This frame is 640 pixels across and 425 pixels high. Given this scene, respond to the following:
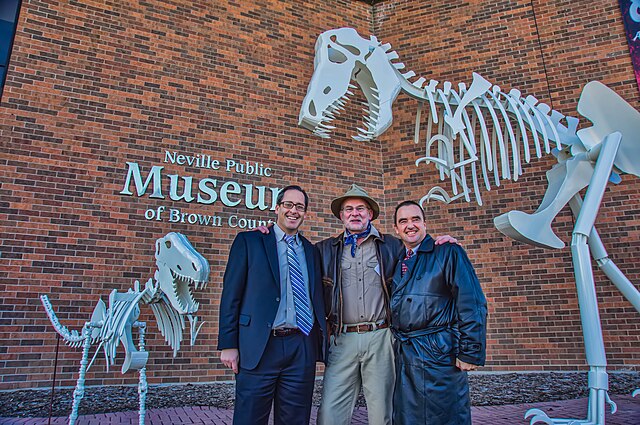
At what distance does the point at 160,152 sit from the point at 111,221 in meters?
1.18

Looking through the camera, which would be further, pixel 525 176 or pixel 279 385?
pixel 525 176

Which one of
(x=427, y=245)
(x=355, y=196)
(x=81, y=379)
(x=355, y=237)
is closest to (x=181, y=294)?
(x=81, y=379)

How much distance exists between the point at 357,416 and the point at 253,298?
8.50ft

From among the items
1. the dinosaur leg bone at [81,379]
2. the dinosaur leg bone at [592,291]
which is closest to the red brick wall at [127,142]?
the dinosaur leg bone at [81,379]

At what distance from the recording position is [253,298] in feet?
7.90

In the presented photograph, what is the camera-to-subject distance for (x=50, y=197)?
5.29 meters

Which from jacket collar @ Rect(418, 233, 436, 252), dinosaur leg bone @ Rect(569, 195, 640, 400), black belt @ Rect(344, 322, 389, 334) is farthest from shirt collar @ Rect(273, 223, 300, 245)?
dinosaur leg bone @ Rect(569, 195, 640, 400)

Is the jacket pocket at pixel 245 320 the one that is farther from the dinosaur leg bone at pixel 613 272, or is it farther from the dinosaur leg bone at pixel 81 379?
the dinosaur leg bone at pixel 613 272

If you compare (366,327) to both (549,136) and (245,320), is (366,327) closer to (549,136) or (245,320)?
(245,320)

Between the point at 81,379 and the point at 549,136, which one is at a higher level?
the point at 549,136

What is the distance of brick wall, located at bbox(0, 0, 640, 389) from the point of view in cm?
520

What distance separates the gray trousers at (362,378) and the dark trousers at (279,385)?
18 centimetres

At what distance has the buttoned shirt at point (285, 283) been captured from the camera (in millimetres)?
2420

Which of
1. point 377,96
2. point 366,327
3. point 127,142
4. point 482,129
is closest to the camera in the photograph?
point 366,327
